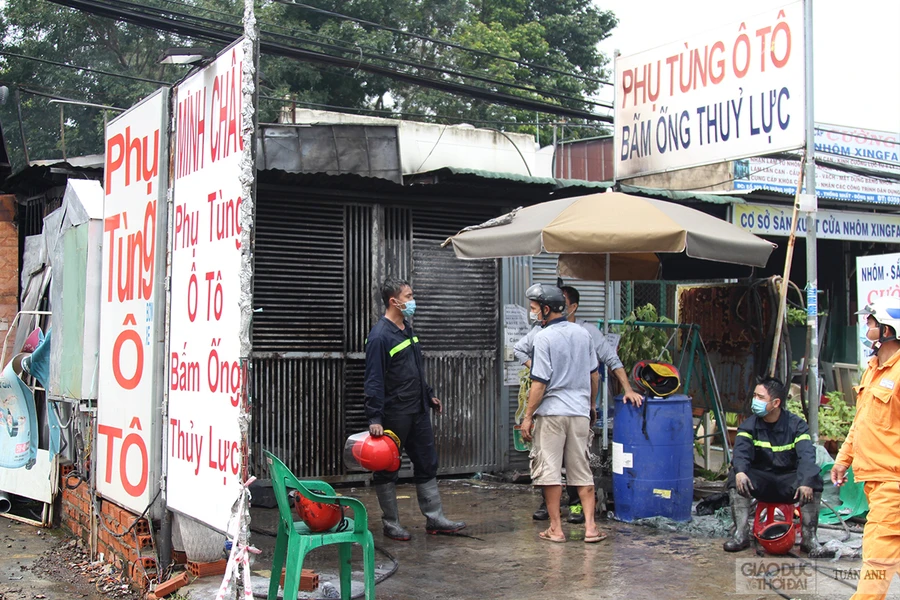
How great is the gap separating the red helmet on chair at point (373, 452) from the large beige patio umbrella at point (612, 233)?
6.06 feet

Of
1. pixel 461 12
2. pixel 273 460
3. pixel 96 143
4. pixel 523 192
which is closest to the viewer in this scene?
pixel 273 460

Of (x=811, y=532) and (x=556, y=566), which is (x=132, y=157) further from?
(x=811, y=532)

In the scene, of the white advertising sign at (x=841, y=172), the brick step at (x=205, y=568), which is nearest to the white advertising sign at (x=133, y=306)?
the brick step at (x=205, y=568)

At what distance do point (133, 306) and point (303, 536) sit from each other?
2105 millimetres

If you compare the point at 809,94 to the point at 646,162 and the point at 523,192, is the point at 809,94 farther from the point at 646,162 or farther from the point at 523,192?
the point at 523,192

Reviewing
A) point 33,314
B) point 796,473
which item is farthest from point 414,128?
point 796,473

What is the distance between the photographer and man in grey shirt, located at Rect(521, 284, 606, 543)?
21.8 ft

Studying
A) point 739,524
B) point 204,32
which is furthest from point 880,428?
point 204,32

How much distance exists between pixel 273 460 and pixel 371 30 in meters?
20.4

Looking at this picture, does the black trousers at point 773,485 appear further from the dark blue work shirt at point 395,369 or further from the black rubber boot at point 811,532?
the dark blue work shirt at point 395,369

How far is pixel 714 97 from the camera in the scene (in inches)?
317

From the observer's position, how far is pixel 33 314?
8117 millimetres

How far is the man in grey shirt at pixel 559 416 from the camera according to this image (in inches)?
262

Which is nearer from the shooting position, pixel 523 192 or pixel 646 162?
pixel 646 162
